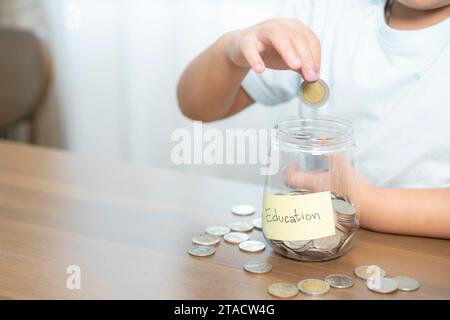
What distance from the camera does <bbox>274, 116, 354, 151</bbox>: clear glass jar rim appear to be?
0.80 meters

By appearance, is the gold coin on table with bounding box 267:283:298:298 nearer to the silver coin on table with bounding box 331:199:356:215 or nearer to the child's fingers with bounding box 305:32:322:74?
the silver coin on table with bounding box 331:199:356:215

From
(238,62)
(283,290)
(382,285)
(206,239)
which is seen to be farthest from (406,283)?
(238,62)

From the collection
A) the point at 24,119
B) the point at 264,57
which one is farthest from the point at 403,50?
the point at 24,119

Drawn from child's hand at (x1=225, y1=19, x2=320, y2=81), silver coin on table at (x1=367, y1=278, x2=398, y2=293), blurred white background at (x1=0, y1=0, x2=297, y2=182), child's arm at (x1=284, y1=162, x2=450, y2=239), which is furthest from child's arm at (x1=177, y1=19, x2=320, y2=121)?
blurred white background at (x1=0, y1=0, x2=297, y2=182)

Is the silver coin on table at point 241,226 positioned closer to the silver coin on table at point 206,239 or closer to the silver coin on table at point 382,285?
the silver coin on table at point 206,239

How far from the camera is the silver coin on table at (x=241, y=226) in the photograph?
0.89 m

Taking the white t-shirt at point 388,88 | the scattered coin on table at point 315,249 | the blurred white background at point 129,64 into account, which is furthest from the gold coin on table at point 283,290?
the blurred white background at point 129,64

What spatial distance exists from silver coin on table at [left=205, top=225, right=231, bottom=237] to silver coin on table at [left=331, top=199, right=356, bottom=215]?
0.16m

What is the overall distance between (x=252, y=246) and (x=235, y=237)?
1.3 inches

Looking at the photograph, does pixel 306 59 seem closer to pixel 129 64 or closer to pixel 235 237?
pixel 235 237

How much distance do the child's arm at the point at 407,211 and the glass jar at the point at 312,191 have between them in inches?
2.7

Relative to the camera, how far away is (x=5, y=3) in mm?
2092
